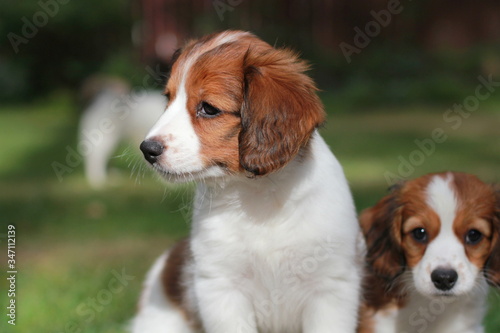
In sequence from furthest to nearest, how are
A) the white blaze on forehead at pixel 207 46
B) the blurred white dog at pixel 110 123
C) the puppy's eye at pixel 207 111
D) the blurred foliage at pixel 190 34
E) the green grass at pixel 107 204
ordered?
the blurred foliage at pixel 190 34, the blurred white dog at pixel 110 123, the green grass at pixel 107 204, the white blaze on forehead at pixel 207 46, the puppy's eye at pixel 207 111

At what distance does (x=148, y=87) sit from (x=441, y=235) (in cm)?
961

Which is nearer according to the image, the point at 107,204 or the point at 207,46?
the point at 207,46

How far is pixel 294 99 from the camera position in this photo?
365cm

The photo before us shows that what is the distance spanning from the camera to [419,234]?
163 inches

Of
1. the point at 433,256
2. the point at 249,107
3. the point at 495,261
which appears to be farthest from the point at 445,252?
the point at 249,107

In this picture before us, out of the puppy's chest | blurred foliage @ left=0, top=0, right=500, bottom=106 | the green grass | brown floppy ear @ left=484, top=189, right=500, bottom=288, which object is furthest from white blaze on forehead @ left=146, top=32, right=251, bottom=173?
blurred foliage @ left=0, top=0, right=500, bottom=106

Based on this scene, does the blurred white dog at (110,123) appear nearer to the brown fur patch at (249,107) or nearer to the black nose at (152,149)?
the brown fur patch at (249,107)

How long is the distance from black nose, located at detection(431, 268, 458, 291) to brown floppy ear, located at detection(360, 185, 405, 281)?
1.16ft

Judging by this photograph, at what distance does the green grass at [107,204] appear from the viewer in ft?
18.2

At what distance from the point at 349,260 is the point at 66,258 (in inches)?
157

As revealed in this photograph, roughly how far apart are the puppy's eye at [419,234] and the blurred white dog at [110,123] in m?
6.71

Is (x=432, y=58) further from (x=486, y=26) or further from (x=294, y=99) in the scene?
(x=294, y=99)

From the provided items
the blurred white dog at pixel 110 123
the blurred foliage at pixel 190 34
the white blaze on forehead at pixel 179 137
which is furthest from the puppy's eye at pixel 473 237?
the blurred foliage at pixel 190 34

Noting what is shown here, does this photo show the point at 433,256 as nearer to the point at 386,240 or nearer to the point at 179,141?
the point at 386,240
